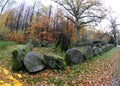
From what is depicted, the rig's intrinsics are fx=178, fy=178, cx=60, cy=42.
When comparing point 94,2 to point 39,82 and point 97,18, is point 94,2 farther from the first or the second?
point 39,82

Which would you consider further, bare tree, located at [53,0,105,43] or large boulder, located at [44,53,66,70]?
bare tree, located at [53,0,105,43]

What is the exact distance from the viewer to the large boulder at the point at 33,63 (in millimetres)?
7875

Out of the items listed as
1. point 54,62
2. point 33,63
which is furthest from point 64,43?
point 33,63

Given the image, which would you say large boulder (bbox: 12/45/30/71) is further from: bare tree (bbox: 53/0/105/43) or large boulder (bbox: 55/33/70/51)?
bare tree (bbox: 53/0/105/43)

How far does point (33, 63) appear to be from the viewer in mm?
7984

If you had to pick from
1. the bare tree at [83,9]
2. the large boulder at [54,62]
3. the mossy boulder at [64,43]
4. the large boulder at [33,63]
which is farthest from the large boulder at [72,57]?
the bare tree at [83,9]

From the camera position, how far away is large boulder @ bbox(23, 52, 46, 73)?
25.8 ft

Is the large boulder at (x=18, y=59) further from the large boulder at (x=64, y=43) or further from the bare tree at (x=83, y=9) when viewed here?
the bare tree at (x=83, y=9)

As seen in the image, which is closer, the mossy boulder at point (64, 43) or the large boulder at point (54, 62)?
the large boulder at point (54, 62)

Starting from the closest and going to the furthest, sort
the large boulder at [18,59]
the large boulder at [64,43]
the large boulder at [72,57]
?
the large boulder at [18,59], the large boulder at [72,57], the large boulder at [64,43]

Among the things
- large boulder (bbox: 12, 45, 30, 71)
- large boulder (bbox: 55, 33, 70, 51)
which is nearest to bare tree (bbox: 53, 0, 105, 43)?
large boulder (bbox: 55, 33, 70, 51)

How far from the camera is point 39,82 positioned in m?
6.77

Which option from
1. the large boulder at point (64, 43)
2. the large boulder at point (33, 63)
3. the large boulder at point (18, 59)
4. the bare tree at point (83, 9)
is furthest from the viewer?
the bare tree at point (83, 9)

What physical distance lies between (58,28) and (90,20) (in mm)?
6410
